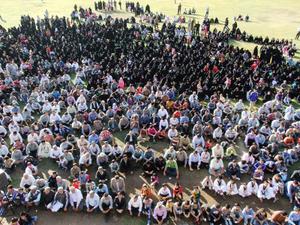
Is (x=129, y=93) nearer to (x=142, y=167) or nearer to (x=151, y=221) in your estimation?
(x=142, y=167)

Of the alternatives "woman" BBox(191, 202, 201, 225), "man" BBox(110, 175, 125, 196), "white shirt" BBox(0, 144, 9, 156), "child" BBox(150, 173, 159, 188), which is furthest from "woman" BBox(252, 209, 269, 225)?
"white shirt" BBox(0, 144, 9, 156)

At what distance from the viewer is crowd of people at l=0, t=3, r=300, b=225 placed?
1197cm

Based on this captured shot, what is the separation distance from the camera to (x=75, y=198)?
1187cm

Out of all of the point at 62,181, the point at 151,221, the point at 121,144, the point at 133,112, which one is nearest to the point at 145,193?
the point at 151,221

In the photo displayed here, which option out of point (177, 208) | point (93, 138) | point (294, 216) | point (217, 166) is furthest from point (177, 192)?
point (93, 138)

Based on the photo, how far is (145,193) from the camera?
12.1 meters

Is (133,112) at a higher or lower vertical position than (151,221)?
higher

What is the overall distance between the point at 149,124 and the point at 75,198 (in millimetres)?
5537

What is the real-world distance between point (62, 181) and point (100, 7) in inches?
1172

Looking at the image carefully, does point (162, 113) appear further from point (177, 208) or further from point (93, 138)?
point (177, 208)

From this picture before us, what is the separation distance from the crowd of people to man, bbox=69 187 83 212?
0.11 feet

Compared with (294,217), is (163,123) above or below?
above

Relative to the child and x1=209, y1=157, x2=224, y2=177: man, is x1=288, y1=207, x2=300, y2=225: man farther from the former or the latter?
the child

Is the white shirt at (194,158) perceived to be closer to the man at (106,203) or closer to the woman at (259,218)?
the woman at (259,218)
